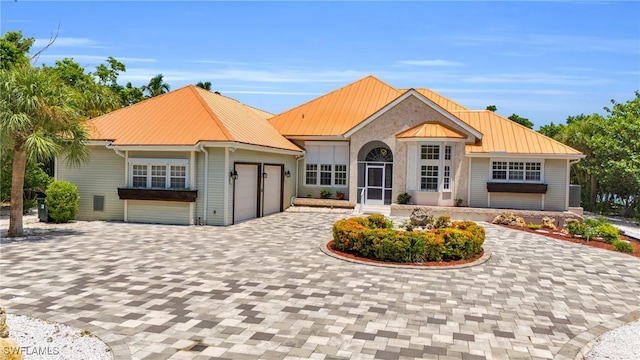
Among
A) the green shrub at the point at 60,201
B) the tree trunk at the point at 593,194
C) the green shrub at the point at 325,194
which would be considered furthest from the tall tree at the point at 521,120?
the green shrub at the point at 60,201

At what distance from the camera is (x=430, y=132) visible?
23109 mm

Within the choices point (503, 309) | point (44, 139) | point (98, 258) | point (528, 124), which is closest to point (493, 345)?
point (503, 309)

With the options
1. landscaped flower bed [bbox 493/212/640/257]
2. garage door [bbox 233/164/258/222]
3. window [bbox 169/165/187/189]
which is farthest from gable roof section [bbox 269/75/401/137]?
landscaped flower bed [bbox 493/212/640/257]

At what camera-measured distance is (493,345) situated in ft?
22.0

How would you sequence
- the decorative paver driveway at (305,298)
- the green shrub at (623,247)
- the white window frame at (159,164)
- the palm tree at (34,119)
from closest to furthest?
the decorative paver driveway at (305,298), the palm tree at (34,119), the green shrub at (623,247), the white window frame at (159,164)

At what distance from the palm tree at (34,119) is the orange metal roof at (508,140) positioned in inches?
700

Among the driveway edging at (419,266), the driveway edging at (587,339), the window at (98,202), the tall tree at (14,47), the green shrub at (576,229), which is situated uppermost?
the tall tree at (14,47)

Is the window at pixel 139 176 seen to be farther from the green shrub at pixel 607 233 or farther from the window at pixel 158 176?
the green shrub at pixel 607 233

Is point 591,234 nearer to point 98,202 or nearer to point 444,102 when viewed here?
point 444,102

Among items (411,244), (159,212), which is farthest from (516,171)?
(159,212)

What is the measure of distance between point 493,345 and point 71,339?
617 centimetres

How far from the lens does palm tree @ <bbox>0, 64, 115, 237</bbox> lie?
1377cm

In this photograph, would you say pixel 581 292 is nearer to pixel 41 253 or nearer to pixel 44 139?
pixel 41 253

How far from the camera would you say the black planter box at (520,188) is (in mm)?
22422
